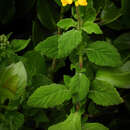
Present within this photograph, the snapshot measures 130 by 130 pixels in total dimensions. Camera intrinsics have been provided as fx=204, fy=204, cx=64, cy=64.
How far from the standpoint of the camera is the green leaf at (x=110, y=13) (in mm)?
626

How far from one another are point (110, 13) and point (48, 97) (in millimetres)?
333

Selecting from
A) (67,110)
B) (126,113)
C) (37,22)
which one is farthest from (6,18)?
(126,113)

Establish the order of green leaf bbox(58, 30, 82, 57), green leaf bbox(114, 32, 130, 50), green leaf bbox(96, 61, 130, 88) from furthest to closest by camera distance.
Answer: green leaf bbox(114, 32, 130, 50) → green leaf bbox(96, 61, 130, 88) → green leaf bbox(58, 30, 82, 57)

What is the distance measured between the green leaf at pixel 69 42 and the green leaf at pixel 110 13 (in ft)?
0.69

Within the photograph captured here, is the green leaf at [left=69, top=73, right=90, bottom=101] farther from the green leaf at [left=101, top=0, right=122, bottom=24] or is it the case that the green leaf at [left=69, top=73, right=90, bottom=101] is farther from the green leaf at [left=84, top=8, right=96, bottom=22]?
the green leaf at [left=101, top=0, right=122, bottom=24]

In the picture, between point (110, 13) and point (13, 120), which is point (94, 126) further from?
point (110, 13)

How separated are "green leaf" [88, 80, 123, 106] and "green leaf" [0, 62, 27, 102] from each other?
0.60 feet

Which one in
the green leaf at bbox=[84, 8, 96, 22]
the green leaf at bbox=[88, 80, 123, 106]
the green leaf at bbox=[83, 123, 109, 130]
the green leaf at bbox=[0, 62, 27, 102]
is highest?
the green leaf at bbox=[84, 8, 96, 22]

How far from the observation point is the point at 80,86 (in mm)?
477

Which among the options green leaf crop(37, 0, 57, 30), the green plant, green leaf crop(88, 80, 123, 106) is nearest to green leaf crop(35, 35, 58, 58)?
the green plant

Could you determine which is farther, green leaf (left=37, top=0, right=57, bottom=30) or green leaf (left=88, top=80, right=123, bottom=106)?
green leaf (left=37, top=0, right=57, bottom=30)

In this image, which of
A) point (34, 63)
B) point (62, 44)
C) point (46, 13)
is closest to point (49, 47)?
point (62, 44)

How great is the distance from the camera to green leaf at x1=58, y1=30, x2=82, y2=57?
1.48 ft

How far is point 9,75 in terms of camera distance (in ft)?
1.83
